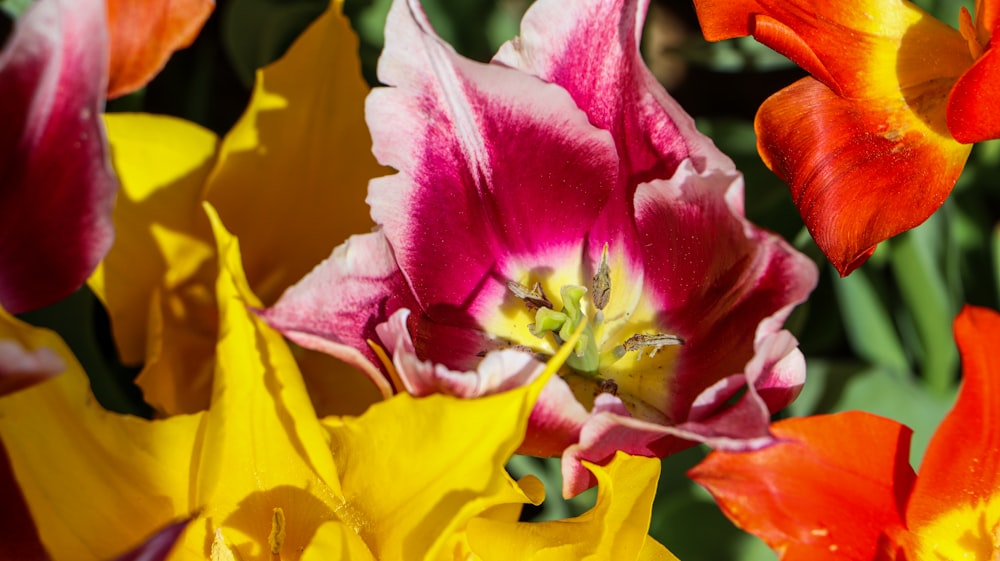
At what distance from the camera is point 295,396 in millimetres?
777

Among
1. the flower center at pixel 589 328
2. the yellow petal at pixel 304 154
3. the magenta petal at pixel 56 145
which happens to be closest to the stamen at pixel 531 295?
the flower center at pixel 589 328

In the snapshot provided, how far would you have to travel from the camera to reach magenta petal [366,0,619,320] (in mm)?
796

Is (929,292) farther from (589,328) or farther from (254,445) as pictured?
(254,445)

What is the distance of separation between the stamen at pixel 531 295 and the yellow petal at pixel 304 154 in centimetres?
13

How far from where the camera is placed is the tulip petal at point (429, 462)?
2.25 ft

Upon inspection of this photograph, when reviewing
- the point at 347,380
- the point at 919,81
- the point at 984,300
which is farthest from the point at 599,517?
the point at 984,300

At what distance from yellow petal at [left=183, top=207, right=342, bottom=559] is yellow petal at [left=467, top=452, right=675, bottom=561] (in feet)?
0.37

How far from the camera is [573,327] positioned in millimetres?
933

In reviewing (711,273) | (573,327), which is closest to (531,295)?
(573,327)

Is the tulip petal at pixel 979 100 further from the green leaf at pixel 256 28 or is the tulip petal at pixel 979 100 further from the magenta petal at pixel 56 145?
the green leaf at pixel 256 28

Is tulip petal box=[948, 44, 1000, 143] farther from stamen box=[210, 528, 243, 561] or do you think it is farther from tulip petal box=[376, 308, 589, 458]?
stamen box=[210, 528, 243, 561]

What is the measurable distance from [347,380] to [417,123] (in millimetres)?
278

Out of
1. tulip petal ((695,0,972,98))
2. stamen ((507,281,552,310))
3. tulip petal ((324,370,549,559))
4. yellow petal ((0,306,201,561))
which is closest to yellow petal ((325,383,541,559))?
tulip petal ((324,370,549,559))

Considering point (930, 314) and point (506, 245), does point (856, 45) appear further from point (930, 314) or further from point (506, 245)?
point (930, 314)
